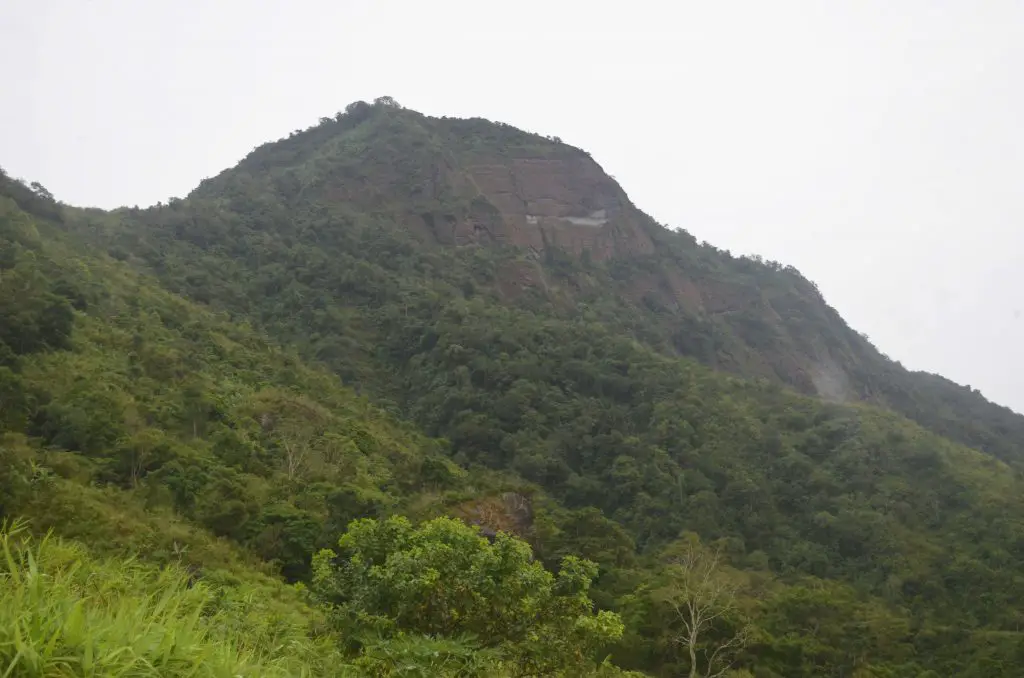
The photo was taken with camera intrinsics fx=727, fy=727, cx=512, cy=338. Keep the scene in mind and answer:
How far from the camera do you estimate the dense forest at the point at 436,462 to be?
264 inches

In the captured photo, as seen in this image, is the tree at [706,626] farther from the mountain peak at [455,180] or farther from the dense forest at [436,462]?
the mountain peak at [455,180]

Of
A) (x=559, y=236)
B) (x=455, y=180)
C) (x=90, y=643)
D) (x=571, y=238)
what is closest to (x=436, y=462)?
(x=90, y=643)

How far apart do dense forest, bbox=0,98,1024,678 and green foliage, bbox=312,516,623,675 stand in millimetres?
31

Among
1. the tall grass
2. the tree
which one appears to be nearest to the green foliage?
the tall grass

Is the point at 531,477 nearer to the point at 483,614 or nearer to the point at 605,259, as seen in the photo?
the point at 483,614

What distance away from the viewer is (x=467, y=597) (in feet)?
22.2

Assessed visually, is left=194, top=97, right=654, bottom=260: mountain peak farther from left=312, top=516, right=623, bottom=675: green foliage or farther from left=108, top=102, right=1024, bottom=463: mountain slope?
left=312, top=516, right=623, bottom=675: green foliage

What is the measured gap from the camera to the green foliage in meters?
6.61

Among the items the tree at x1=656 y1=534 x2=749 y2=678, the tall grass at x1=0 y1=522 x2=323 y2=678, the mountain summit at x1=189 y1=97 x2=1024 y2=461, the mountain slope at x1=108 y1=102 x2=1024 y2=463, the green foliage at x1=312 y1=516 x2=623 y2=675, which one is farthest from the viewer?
the mountain summit at x1=189 y1=97 x2=1024 y2=461

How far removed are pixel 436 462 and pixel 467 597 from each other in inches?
718

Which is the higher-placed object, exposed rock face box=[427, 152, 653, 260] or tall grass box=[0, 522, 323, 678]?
exposed rock face box=[427, 152, 653, 260]

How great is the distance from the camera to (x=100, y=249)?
120 ft

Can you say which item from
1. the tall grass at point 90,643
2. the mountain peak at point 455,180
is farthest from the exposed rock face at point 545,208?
the tall grass at point 90,643

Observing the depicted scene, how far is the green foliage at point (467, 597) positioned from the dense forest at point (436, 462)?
0.03 meters
